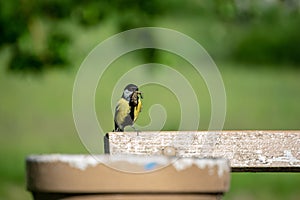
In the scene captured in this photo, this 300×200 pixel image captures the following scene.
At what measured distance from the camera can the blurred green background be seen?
19.1 ft

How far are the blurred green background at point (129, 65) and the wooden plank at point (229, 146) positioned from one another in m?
3.45

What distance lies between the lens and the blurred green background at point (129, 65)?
5832 mm

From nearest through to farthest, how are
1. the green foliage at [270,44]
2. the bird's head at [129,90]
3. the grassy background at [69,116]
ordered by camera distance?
the bird's head at [129,90] → the grassy background at [69,116] → the green foliage at [270,44]

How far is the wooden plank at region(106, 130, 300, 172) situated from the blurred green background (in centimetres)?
345

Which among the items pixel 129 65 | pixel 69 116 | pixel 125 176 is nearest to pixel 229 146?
pixel 125 176

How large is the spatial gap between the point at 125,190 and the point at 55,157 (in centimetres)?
12

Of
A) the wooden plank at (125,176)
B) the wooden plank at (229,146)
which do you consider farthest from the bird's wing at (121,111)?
the wooden plank at (125,176)

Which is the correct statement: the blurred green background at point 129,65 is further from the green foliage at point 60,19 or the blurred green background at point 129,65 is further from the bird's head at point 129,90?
the bird's head at point 129,90

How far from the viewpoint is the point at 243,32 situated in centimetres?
1859

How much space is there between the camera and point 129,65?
15.2m

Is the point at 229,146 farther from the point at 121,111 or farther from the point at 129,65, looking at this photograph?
the point at 129,65

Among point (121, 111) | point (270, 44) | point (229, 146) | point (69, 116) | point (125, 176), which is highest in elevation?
point (270, 44)

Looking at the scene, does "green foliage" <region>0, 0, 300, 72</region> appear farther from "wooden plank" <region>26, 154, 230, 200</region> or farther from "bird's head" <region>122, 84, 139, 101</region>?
"wooden plank" <region>26, 154, 230, 200</region>

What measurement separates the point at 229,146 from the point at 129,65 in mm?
13223
